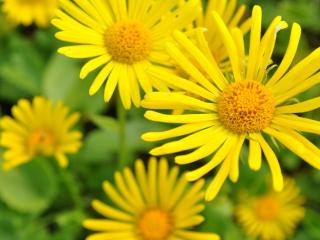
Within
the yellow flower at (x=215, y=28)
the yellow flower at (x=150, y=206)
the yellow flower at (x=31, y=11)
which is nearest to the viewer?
the yellow flower at (x=215, y=28)

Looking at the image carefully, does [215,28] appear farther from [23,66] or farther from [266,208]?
[23,66]

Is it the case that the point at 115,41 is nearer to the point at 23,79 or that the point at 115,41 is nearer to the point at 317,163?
the point at 317,163

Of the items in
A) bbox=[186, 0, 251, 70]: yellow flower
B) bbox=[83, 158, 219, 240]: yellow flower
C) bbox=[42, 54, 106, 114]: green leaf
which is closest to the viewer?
bbox=[186, 0, 251, 70]: yellow flower

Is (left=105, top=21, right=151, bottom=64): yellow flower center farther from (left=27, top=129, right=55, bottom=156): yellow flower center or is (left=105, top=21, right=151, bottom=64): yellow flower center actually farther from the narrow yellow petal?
(left=27, top=129, right=55, bottom=156): yellow flower center

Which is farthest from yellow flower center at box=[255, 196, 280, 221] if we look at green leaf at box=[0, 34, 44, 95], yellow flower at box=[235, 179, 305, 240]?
green leaf at box=[0, 34, 44, 95]

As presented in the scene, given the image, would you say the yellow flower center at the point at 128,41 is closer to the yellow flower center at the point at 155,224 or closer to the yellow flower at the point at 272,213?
the yellow flower center at the point at 155,224

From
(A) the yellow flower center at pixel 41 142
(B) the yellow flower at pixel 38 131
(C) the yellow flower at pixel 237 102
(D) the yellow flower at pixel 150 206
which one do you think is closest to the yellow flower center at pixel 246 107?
(C) the yellow flower at pixel 237 102
